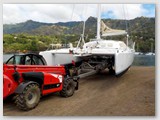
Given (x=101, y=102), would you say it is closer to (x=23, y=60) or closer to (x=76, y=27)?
(x=23, y=60)

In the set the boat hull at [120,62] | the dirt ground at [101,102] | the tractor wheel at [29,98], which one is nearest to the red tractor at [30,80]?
the tractor wheel at [29,98]

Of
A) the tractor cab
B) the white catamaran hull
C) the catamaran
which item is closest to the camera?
the tractor cab

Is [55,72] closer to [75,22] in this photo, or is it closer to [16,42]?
[75,22]

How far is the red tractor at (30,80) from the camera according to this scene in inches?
189

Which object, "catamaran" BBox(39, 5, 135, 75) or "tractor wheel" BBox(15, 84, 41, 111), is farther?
"catamaran" BBox(39, 5, 135, 75)

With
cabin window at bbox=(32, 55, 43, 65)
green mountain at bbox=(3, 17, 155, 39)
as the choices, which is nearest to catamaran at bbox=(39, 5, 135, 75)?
green mountain at bbox=(3, 17, 155, 39)

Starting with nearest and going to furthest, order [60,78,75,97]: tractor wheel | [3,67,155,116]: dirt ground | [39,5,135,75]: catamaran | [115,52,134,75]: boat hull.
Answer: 1. [3,67,155,116]: dirt ground
2. [60,78,75,97]: tractor wheel
3. [115,52,134,75]: boat hull
4. [39,5,135,75]: catamaran

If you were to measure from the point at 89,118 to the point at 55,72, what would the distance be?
5.41 ft

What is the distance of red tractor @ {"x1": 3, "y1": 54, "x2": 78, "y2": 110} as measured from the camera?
15.8ft

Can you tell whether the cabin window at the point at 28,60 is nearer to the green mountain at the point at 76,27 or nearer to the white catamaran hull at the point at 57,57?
the white catamaran hull at the point at 57,57

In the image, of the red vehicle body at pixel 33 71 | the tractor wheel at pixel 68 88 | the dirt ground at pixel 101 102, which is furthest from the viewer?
the tractor wheel at pixel 68 88

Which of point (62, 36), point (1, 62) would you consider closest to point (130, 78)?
point (62, 36)

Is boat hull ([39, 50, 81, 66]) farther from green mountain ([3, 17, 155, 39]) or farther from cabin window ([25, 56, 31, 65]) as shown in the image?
cabin window ([25, 56, 31, 65])

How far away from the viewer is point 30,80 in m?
5.16
